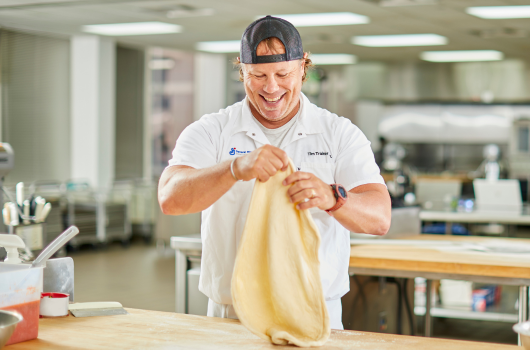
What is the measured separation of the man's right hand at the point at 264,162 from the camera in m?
1.47

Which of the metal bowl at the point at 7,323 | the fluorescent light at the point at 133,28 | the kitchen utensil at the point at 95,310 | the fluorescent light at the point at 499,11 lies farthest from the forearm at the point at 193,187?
the fluorescent light at the point at 133,28

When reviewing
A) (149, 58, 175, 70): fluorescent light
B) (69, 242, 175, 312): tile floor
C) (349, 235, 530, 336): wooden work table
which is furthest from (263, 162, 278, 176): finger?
(149, 58, 175, 70): fluorescent light

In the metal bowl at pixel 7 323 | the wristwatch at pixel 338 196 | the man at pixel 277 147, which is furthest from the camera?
the man at pixel 277 147

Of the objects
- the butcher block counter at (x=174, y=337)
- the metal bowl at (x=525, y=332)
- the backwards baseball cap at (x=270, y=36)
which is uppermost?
the backwards baseball cap at (x=270, y=36)

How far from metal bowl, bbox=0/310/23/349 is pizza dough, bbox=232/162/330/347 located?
0.50m

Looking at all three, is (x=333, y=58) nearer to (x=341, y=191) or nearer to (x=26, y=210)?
(x=26, y=210)

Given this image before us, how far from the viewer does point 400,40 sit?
8.34m

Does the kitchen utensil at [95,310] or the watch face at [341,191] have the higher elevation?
the watch face at [341,191]

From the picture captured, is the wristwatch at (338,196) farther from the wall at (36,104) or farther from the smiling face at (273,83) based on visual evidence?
the wall at (36,104)

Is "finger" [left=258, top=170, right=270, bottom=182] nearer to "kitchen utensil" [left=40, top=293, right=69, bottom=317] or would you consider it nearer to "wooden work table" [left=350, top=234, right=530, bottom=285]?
"kitchen utensil" [left=40, top=293, right=69, bottom=317]

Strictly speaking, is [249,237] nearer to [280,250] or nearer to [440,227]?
[280,250]

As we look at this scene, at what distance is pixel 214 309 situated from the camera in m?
1.97

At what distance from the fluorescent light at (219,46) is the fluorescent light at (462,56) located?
116 inches

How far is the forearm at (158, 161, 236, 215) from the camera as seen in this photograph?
159cm
